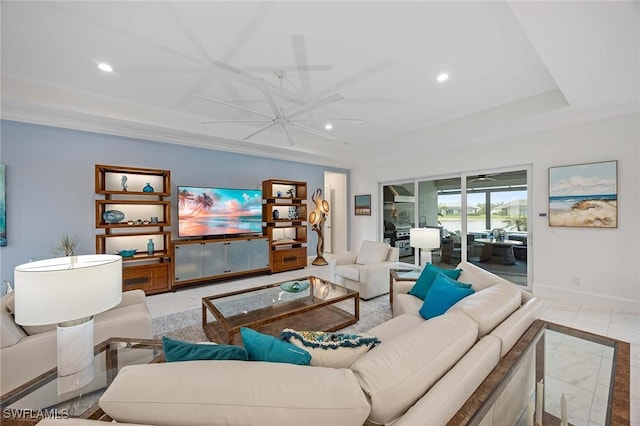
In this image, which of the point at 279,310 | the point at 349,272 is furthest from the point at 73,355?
the point at 349,272

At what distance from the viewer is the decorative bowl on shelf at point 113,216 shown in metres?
3.83

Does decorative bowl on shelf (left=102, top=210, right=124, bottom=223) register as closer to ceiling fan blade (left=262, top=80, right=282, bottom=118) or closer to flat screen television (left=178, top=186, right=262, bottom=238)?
flat screen television (left=178, top=186, right=262, bottom=238)

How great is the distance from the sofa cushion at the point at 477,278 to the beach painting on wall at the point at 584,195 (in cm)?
228

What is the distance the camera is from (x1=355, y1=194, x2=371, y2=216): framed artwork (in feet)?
21.3

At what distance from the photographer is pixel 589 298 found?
3.38 m

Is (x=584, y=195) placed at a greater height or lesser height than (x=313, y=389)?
greater

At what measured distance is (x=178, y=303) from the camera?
142 inches

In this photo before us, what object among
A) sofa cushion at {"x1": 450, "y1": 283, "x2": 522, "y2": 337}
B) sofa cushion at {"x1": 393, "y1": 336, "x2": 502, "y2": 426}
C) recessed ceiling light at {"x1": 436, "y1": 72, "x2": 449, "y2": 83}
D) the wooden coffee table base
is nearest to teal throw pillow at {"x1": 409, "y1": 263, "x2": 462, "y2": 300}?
sofa cushion at {"x1": 450, "y1": 283, "x2": 522, "y2": 337}

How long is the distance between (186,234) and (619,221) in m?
6.32

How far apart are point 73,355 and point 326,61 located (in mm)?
3067

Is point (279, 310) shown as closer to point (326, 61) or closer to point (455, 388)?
point (455, 388)

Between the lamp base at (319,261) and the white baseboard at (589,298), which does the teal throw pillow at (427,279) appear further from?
the lamp base at (319,261)

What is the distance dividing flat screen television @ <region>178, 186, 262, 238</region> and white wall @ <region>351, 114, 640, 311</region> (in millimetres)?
4375

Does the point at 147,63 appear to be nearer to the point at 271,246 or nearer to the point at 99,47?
the point at 99,47
